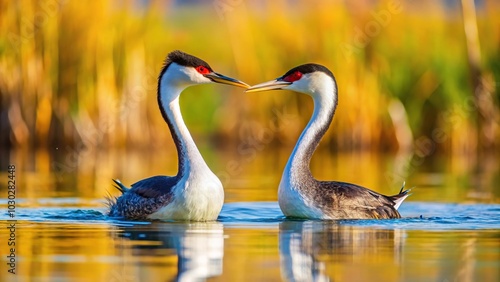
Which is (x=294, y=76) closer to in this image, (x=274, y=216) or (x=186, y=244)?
(x=274, y=216)

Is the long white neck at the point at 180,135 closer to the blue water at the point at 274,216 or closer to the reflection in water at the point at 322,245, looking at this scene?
the blue water at the point at 274,216

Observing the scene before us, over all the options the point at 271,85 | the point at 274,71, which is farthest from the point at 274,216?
the point at 274,71

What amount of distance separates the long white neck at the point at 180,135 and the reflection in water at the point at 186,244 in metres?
0.61

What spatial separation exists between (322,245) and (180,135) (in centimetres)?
274

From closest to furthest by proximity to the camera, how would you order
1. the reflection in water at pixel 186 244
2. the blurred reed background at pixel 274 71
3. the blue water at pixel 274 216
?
the reflection in water at pixel 186 244 < the blue water at pixel 274 216 < the blurred reed background at pixel 274 71

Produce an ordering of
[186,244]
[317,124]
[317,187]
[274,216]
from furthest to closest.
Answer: [317,124] → [274,216] → [317,187] → [186,244]

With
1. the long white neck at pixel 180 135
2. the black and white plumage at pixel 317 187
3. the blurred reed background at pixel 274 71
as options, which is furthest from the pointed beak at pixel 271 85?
the blurred reed background at pixel 274 71

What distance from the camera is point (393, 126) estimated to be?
2144 centimetres

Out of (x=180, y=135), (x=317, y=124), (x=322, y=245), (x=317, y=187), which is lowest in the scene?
(x=322, y=245)

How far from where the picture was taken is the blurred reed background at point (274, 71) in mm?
19516

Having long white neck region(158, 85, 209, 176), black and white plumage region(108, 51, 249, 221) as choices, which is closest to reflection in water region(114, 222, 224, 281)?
black and white plumage region(108, 51, 249, 221)

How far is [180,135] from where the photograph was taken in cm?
1054

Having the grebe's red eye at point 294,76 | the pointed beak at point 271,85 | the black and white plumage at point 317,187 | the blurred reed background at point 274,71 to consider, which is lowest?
the black and white plumage at point 317,187

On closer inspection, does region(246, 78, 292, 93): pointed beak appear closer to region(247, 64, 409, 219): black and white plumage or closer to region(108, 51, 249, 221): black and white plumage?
region(247, 64, 409, 219): black and white plumage
